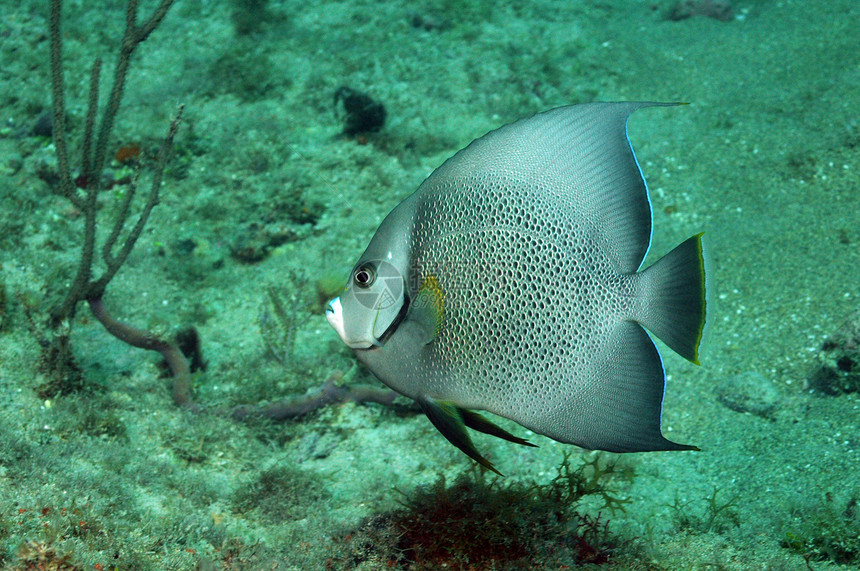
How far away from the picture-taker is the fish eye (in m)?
1.50

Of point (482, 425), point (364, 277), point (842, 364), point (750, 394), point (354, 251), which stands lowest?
point (750, 394)

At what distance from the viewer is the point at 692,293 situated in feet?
4.75

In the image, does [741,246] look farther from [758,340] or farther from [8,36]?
[8,36]

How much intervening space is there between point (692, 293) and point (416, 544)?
1.37m

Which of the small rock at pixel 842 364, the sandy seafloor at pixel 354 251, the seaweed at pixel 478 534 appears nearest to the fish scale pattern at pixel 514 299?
the sandy seafloor at pixel 354 251

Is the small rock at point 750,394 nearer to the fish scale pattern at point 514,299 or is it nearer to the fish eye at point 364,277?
the fish scale pattern at point 514,299

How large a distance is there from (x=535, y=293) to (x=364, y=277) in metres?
0.47

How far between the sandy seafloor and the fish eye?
54 centimetres

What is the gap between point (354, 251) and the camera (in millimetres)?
5164

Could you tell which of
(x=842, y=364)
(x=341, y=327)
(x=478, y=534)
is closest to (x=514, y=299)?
(x=341, y=327)

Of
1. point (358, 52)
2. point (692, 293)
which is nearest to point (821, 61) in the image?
point (358, 52)

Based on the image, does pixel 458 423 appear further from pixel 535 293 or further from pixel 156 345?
pixel 156 345

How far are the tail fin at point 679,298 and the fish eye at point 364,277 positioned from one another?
28.9 inches

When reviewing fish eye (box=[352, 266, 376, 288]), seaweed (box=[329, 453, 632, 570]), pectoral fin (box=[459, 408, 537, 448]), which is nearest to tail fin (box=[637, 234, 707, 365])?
pectoral fin (box=[459, 408, 537, 448])
